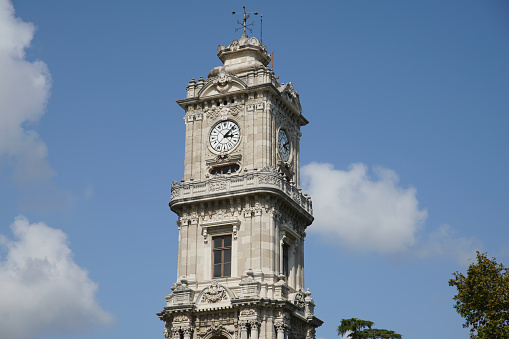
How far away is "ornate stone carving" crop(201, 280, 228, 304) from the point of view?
62125 millimetres

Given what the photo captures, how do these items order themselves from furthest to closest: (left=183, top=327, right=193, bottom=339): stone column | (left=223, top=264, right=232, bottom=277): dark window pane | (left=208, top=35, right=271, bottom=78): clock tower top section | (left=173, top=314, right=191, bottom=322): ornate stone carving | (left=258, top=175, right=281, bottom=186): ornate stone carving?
1. (left=208, top=35, right=271, bottom=78): clock tower top section
2. (left=223, top=264, right=232, bottom=277): dark window pane
3. (left=258, top=175, right=281, bottom=186): ornate stone carving
4. (left=173, top=314, right=191, bottom=322): ornate stone carving
5. (left=183, top=327, right=193, bottom=339): stone column

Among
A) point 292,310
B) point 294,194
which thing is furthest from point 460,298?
point 294,194

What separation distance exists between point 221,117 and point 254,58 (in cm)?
612

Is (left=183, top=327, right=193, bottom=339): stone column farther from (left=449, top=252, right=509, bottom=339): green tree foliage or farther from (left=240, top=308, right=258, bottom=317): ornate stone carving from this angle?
(left=449, top=252, right=509, bottom=339): green tree foliage

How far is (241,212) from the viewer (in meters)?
64.5

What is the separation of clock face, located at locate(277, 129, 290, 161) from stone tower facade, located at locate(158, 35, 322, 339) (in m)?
0.10

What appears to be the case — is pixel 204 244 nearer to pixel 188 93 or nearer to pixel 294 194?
pixel 294 194

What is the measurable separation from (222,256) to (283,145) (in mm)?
10205

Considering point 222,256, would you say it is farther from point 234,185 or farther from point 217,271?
point 234,185

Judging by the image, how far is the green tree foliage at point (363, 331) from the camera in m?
79.1

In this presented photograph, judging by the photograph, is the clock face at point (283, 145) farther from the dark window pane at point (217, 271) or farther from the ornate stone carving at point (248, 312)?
the ornate stone carving at point (248, 312)

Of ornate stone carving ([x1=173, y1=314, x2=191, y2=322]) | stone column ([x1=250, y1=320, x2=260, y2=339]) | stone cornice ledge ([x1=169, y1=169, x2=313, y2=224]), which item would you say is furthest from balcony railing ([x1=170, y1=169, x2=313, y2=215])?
stone column ([x1=250, y1=320, x2=260, y2=339])

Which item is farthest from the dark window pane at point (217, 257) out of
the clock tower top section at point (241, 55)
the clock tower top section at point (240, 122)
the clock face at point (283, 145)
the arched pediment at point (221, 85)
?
the clock tower top section at point (241, 55)

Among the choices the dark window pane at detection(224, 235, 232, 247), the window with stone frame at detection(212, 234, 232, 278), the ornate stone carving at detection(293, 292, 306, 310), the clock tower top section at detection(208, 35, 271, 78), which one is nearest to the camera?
the window with stone frame at detection(212, 234, 232, 278)
